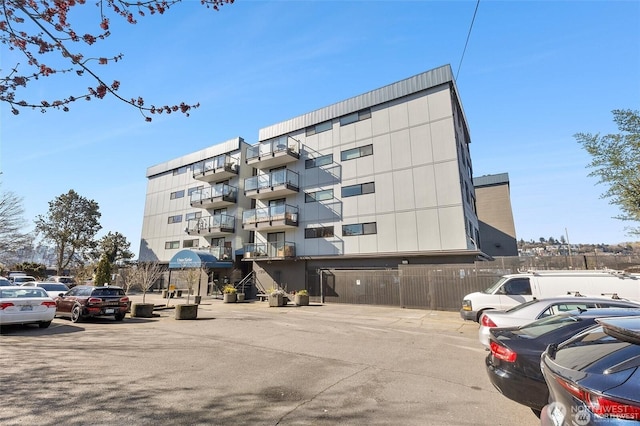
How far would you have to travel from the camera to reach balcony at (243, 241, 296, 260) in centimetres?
2622

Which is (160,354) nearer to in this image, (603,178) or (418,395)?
(418,395)

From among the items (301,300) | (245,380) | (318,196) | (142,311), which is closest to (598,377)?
(245,380)

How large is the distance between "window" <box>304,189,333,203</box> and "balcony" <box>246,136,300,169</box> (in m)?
3.79

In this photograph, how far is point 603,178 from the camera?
15766 mm

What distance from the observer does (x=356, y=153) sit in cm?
2517

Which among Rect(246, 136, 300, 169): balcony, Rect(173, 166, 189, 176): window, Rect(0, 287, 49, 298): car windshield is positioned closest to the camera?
Rect(0, 287, 49, 298): car windshield

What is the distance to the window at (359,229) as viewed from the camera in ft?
76.0

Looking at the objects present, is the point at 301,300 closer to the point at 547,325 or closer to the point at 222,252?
the point at 222,252

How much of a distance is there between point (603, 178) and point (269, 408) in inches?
774

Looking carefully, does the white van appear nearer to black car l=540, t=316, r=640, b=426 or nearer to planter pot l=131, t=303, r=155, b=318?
black car l=540, t=316, r=640, b=426

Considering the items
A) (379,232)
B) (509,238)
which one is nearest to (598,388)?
(379,232)

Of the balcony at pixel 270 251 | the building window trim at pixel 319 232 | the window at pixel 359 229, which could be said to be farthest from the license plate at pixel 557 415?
the balcony at pixel 270 251

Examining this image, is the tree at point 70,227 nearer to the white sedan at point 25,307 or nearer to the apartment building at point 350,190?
the apartment building at point 350,190

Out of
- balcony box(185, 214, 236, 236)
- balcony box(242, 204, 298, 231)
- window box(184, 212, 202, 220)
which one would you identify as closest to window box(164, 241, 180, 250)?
window box(184, 212, 202, 220)
